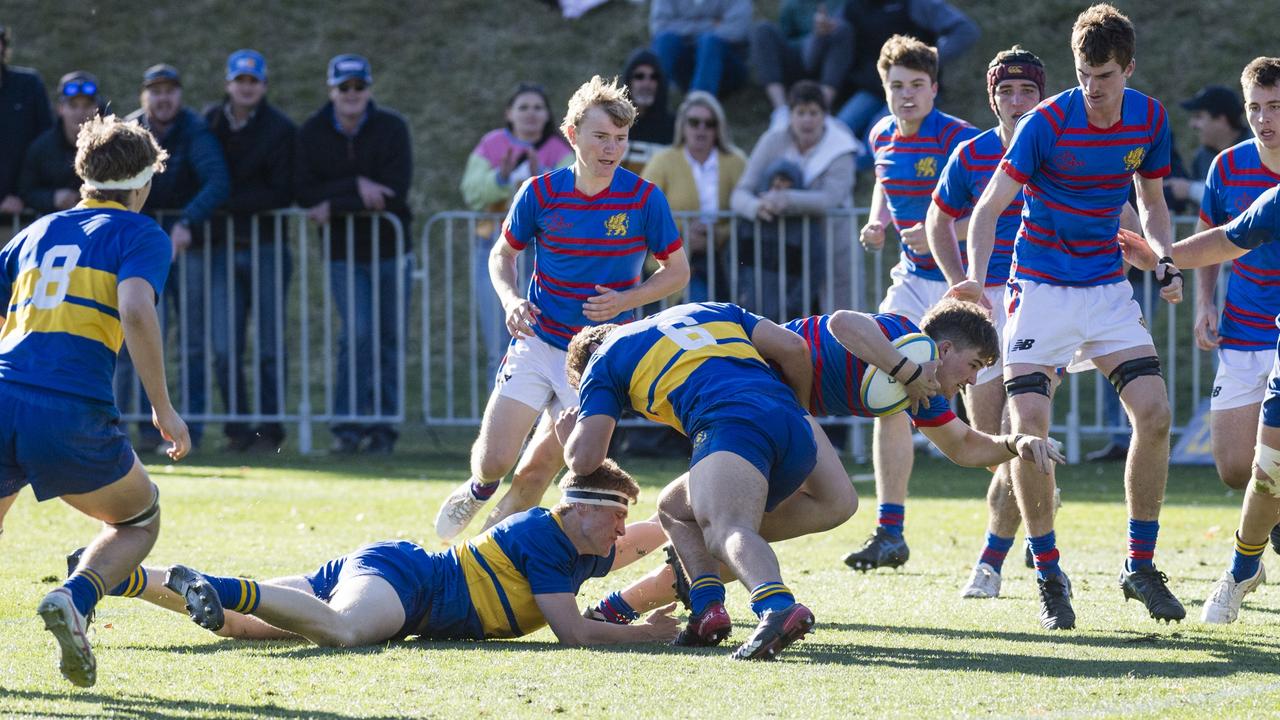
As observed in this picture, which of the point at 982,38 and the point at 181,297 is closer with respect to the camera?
the point at 181,297

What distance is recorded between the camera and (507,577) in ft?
19.9

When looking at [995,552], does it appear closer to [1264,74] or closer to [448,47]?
[1264,74]

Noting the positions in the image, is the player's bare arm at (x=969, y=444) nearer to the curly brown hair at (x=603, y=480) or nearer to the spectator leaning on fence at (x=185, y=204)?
the curly brown hair at (x=603, y=480)

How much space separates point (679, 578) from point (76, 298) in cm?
229

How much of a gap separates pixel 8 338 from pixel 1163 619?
4.38 meters

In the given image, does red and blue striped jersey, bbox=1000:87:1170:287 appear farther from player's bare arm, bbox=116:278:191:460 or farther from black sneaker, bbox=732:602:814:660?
player's bare arm, bbox=116:278:191:460

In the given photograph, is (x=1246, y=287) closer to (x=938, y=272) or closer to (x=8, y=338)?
(x=938, y=272)

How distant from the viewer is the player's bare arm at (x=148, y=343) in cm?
541

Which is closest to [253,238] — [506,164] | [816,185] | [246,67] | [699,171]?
[246,67]

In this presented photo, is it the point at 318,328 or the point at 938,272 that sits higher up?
the point at 938,272

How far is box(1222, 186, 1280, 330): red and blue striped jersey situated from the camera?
6.37 metres

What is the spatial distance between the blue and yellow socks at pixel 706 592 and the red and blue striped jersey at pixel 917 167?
3.29m

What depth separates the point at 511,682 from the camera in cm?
526

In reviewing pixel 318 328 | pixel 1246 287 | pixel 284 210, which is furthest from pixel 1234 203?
pixel 318 328
